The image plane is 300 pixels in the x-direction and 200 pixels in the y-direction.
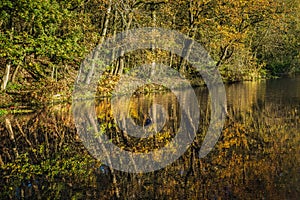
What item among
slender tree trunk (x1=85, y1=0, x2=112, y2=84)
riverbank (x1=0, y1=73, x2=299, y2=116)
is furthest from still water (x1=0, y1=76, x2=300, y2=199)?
slender tree trunk (x1=85, y1=0, x2=112, y2=84)

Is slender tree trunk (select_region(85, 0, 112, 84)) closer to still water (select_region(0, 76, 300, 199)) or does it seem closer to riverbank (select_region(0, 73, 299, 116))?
riverbank (select_region(0, 73, 299, 116))

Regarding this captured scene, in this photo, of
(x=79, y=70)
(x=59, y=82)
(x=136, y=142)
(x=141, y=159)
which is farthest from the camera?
(x=79, y=70)

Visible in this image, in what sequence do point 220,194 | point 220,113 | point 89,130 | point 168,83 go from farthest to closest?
point 168,83
point 220,113
point 89,130
point 220,194

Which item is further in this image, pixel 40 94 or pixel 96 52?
pixel 96 52

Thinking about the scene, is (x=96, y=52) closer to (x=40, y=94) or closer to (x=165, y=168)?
(x=40, y=94)

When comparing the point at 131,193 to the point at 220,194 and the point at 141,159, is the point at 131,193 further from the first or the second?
the point at 141,159

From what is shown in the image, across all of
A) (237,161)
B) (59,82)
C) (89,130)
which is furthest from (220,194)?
(59,82)

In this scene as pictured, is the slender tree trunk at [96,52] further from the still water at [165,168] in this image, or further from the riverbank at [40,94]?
the still water at [165,168]

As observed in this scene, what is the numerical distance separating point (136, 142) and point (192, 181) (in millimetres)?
3984

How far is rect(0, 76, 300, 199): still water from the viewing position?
5.89 metres

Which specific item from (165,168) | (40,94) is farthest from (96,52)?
(165,168)

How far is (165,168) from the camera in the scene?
732cm

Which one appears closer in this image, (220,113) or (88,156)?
(88,156)

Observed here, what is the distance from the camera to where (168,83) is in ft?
111
